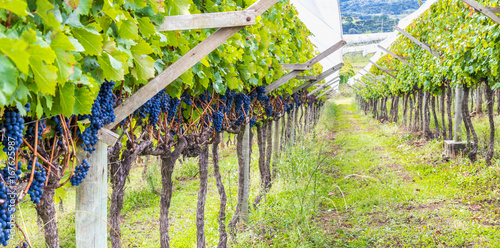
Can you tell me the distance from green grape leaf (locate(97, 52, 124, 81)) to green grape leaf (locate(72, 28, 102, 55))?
11 cm

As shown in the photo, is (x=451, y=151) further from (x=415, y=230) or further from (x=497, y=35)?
(x=415, y=230)

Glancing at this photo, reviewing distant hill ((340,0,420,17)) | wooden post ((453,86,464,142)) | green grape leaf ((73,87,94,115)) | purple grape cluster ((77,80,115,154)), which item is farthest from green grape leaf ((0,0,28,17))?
distant hill ((340,0,420,17))

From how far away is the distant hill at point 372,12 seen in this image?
109 metres

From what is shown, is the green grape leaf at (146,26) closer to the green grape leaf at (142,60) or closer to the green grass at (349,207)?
the green grape leaf at (142,60)

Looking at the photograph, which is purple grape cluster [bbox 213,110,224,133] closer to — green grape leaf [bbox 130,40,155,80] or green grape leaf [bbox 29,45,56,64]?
green grape leaf [bbox 130,40,155,80]

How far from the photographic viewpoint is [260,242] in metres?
4.90

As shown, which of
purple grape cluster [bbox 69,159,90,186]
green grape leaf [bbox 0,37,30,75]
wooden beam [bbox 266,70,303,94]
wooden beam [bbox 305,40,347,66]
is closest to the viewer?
green grape leaf [bbox 0,37,30,75]

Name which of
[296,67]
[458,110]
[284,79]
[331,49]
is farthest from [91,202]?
[458,110]

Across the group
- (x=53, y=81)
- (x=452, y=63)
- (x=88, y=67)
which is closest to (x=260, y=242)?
(x=88, y=67)

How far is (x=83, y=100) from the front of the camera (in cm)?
148

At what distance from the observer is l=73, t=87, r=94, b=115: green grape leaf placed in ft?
4.83

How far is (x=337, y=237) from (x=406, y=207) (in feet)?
5.65

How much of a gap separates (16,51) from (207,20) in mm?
1024

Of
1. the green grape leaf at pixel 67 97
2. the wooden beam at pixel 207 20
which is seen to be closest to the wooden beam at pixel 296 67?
the wooden beam at pixel 207 20
